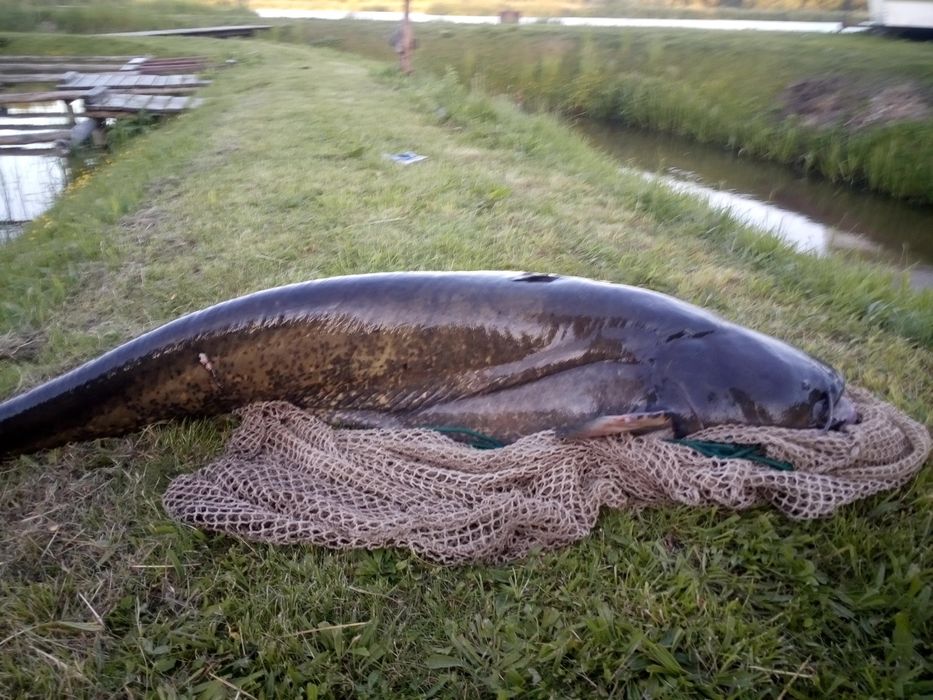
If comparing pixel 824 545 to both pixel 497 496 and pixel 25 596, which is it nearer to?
pixel 497 496

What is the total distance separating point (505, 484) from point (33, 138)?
36.0 ft

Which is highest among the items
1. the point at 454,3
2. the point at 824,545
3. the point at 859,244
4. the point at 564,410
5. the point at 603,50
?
the point at 454,3

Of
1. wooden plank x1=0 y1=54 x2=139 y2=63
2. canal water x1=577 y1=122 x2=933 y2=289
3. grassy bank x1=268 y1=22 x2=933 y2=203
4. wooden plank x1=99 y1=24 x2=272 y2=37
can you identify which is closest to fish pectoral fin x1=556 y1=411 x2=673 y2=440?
canal water x1=577 y1=122 x2=933 y2=289

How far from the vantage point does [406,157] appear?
7469 millimetres

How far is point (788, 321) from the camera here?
399cm

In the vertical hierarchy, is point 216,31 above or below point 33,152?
above

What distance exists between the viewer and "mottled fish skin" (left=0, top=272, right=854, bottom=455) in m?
2.67

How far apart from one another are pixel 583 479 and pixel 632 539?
0.29 meters

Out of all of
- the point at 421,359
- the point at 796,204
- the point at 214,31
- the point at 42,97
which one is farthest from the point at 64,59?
the point at 421,359

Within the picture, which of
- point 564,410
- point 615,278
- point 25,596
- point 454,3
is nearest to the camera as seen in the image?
point 25,596

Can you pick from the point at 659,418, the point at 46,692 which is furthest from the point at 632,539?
the point at 46,692

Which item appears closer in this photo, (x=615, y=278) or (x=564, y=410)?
(x=564, y=410)

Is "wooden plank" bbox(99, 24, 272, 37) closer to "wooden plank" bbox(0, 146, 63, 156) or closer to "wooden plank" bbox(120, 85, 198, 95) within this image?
"wooden plank" bbox(120, 85, 198, 95)

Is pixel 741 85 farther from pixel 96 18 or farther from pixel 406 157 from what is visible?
pixel 96 18
